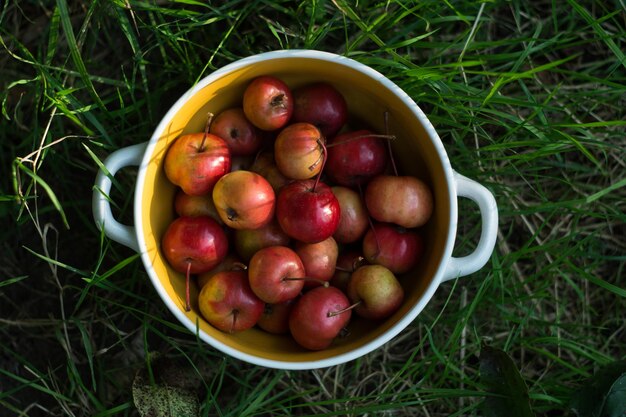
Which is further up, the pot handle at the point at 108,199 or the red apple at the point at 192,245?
the pot handle at the point at 108,199

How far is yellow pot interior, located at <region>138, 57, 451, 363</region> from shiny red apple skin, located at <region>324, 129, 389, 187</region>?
9cm

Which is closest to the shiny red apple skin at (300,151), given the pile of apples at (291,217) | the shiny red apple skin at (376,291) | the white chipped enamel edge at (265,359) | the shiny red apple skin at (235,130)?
the pile of apples at (291,217)

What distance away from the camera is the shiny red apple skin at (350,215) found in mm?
1967

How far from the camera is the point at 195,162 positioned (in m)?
1.83

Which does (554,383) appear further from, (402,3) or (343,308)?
(402,3)

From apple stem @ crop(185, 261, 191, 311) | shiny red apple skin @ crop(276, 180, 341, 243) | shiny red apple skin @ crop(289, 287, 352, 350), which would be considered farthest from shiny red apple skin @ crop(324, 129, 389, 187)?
apple stem @ crop(185, 261, 191, 311)

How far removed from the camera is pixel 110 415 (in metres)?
2.15

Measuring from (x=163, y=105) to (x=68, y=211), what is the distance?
50 centimetres

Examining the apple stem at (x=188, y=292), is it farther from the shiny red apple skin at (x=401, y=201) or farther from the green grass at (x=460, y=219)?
the shiny red apple skin at (x=401, y=201)

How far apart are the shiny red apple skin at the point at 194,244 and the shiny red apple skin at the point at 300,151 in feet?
0.87

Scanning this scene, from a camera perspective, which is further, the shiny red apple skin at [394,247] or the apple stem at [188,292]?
the shiny red apple skin at [394,247]

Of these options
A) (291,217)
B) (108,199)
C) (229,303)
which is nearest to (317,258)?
(291,217)

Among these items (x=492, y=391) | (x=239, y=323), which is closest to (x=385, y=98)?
(x=239, y=323)

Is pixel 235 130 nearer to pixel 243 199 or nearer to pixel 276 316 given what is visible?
pixel 243 199
